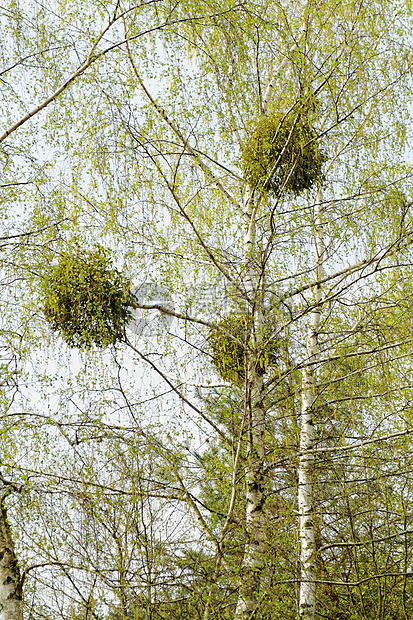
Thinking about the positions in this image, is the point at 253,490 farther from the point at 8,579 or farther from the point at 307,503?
the point at 8,579

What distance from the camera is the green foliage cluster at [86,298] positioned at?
164 inches

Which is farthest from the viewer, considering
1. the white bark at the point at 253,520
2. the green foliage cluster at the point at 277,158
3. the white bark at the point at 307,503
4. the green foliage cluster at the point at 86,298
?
the green foliage cluster at the point at 277,158

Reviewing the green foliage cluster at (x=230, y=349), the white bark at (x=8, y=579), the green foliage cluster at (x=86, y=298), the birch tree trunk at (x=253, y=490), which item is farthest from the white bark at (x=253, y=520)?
the white bark at (x=8, y=579)

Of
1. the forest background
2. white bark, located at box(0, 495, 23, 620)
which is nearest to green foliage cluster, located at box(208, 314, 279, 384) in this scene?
the forest background

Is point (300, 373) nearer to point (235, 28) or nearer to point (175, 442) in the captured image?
point (175, 442)

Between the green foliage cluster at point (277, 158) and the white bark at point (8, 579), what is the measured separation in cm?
294

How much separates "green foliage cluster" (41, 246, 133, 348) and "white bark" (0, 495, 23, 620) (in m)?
1.37

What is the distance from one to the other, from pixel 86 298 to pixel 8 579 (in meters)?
2.06

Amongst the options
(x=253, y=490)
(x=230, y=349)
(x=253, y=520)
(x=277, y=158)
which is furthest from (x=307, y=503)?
(x=277, y=158)

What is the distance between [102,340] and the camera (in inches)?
168

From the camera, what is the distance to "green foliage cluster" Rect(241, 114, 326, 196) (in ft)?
15.0

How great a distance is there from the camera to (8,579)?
4.51 metres

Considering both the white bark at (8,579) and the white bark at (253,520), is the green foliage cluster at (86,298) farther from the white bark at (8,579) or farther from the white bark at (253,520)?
the white bark at (8,579)

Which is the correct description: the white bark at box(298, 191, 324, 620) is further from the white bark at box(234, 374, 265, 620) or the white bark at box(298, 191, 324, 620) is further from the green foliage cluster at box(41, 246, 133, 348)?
the green foliage cluster at box(41, 246, 133, 348)
